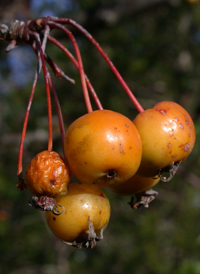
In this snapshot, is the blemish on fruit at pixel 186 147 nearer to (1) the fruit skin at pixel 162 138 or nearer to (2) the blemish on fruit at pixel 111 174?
(1) the fruit skin at pixel 162 138

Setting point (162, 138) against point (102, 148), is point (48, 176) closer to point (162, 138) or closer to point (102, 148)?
point (102, 148)

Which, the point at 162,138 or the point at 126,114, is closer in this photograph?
the point at 162,138

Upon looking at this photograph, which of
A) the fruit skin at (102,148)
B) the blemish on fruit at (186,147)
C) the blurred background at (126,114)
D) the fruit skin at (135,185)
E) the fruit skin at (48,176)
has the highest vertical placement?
the fruit skin at (102,148)

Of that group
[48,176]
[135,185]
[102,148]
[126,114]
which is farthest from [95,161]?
[126,114]

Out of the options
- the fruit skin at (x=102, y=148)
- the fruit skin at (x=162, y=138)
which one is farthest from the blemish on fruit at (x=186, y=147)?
the fruit skin at (x=102, y=148)

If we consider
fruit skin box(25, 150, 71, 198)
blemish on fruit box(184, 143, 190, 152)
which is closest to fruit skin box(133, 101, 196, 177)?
blemish on fruit box(184, 143, 190, 152)

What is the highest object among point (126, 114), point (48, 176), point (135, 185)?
point (48, 176)

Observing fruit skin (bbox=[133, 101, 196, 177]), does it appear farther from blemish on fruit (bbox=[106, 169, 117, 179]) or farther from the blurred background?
the blurred background

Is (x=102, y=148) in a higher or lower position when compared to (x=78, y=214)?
higher
